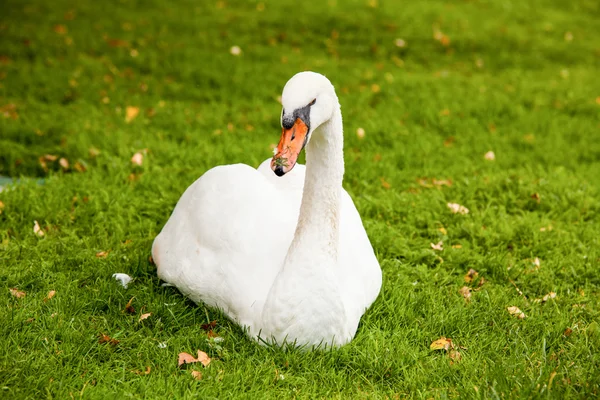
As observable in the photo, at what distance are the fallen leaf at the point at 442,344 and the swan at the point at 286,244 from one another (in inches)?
15.5

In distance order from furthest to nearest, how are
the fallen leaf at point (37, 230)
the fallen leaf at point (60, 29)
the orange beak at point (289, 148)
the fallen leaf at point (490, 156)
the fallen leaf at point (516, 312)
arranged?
1. the fallen leaf at point (60, 29)
2. the fallen leaf at point (490, 156)
3. the fallen leaf at point (37, 230)
4. the fallen leaf at point (516, 312)
5. the orange beak at point (289, 148)

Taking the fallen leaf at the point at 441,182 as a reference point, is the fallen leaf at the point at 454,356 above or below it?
above

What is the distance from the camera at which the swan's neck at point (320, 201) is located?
3.02m

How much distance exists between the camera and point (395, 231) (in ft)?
14.9

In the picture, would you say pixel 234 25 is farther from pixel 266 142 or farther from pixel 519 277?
pixel 519 277

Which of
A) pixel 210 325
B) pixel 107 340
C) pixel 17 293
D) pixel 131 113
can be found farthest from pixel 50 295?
pixel 131 113

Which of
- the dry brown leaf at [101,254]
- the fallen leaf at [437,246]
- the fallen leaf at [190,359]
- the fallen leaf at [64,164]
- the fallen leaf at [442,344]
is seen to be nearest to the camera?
the fallen leaf at [190,359]

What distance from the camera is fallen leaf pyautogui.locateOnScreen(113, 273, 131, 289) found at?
3672mm

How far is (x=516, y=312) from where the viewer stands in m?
3.63

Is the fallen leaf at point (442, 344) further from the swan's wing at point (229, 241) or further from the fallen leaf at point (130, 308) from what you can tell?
the fallen leaf at point (130, 308)

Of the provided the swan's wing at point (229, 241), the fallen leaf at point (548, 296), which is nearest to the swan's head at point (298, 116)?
the swan's wing at point (229, 241)

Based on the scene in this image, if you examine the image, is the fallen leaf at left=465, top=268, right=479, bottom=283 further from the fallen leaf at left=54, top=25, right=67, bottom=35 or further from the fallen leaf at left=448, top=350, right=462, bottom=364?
the fallen leaf at left=54, top=25, right=67, bottom=35

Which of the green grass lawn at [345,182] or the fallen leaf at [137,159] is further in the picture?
the fallen leaf at [137,159]

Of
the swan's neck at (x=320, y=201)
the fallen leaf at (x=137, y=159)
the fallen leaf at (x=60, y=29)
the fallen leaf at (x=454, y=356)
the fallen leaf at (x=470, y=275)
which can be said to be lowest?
the fallen leaf at (x=137, y=159)
